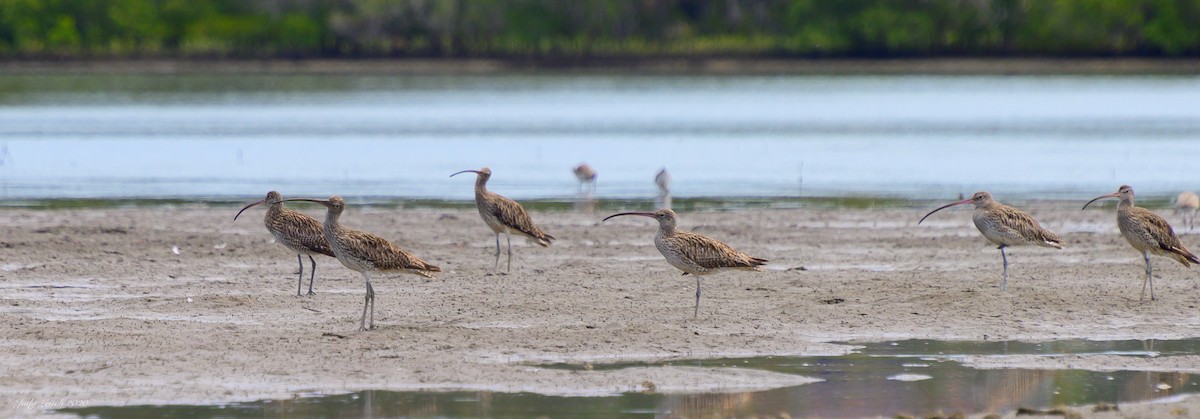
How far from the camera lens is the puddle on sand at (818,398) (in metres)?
8.99

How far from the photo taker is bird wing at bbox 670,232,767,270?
11.9m

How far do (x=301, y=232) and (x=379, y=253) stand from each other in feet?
5.38

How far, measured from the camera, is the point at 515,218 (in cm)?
1452

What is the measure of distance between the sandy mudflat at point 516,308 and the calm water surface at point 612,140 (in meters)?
6.65

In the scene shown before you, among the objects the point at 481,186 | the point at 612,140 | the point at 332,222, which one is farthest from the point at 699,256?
the point at 612,140

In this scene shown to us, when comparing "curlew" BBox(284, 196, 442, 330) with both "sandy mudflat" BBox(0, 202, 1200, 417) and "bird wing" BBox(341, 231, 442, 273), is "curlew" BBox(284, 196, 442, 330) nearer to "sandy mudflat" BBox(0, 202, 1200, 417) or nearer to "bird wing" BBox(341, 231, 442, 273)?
"bird wing" BBox(341, 231, 442, 273)

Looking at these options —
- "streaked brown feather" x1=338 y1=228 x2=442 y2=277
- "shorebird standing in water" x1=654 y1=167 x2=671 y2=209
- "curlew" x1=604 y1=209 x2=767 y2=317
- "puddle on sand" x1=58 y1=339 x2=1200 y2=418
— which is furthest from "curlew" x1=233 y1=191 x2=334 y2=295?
"shorebird standing in water" x1=654 y1=167 x2=671 y2=209

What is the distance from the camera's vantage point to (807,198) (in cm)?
2167

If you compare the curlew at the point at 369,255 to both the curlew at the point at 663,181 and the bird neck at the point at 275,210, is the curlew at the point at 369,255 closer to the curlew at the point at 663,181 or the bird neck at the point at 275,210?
the bird neck at the point at 275,210

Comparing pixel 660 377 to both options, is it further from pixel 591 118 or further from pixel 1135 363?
pixel 591 118

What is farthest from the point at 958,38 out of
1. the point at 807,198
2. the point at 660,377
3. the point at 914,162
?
the point at 660,377

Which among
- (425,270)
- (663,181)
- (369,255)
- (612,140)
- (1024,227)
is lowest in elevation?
(425,270)

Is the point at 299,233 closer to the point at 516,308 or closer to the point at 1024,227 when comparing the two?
the point at 516,308

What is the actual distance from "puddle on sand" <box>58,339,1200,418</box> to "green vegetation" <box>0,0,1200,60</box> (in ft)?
276
